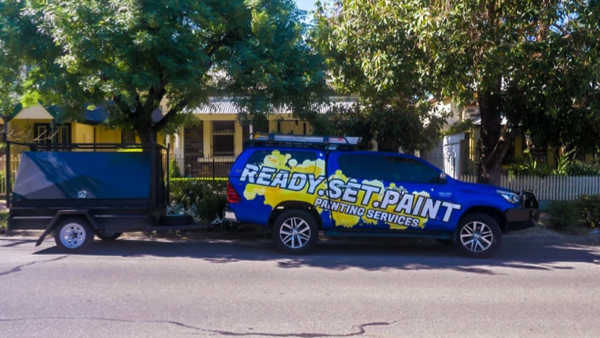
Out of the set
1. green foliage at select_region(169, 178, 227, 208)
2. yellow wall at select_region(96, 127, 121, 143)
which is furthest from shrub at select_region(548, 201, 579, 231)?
yellow wall at select_region(96, 127, 121, 143)

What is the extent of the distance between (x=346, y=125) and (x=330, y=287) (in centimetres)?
743

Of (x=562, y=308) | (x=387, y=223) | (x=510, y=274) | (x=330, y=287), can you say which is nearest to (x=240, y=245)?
(x=387, y=223)

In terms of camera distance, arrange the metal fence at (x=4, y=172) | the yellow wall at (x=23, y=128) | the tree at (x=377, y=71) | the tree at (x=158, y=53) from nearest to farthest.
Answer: the tree at (x=158, y=53)
the tree at (x=377, y=71)
the metal fence at (x=4, y=172)
the yellow wall at (x=23, y=128)

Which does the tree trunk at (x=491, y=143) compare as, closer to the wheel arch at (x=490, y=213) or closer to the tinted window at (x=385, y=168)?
the wheel arch at (x=490, y=213)

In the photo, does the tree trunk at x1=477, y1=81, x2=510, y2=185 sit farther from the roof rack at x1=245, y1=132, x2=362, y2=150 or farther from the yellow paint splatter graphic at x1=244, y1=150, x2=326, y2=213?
the yellow paint splatter graphic at x1=244, y1=150, x2=326, y2=213

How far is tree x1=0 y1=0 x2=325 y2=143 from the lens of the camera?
10.1 meters

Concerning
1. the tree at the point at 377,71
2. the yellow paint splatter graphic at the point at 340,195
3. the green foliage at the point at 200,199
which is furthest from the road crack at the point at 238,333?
the green foliage at the point at 200,199

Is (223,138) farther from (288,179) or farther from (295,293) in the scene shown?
(295,293)

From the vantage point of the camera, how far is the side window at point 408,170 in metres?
10.1

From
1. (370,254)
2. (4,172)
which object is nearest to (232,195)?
(370,254)

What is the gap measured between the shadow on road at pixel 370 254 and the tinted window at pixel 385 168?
1.41 m

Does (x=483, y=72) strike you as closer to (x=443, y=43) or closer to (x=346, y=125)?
(x=443, y=43)

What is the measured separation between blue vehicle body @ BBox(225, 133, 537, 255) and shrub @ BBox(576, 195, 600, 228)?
11.1ft

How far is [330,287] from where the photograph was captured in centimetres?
765
